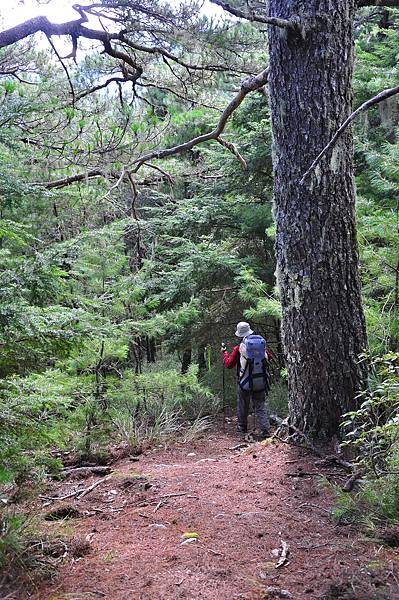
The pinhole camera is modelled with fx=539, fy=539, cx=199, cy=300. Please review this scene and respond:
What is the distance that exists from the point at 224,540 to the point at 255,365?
4928 millimetres

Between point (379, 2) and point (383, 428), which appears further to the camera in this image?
point (379, 2)

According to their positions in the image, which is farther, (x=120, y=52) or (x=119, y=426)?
(x=119, y=426)

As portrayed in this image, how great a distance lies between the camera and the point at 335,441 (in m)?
4.45

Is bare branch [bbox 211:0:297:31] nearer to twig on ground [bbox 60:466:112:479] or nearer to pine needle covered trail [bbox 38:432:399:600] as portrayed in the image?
pine needle covered trail [bbox 38:432:399:600]

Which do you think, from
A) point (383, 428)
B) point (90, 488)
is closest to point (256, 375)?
point (90, 488)

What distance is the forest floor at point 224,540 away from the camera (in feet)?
8.18

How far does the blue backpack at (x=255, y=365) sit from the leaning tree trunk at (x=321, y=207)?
333 cm

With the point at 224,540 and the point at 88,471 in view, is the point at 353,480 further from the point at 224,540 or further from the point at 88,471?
the point at 88,471

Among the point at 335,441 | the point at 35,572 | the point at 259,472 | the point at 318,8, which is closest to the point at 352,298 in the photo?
the point at 335,441

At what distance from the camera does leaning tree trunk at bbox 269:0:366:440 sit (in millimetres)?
4414

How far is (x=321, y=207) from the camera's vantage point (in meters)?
4.44

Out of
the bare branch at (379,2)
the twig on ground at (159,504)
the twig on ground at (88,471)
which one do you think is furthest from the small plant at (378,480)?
the bare branch at (379,2)

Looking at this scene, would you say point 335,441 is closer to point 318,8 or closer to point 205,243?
point 318,8

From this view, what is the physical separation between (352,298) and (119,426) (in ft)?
13.1
